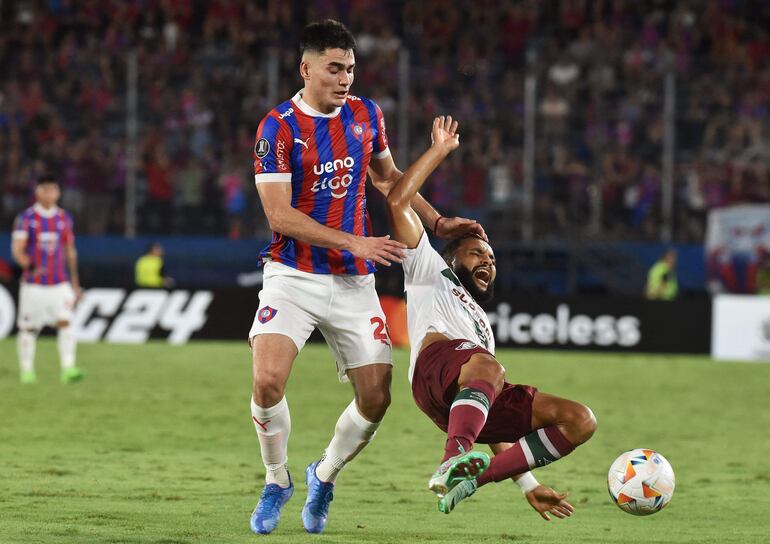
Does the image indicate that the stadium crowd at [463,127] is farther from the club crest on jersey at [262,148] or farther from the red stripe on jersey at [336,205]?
the club crest on jersey at [262,148]

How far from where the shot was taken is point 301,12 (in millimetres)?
25156

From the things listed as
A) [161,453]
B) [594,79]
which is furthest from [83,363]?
[594,79]

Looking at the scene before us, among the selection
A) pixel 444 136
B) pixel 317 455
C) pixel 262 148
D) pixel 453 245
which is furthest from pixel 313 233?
pixel 317 455

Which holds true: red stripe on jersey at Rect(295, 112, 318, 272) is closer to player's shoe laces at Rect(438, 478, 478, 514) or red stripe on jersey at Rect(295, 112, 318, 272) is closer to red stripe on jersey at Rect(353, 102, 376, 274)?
red stripe on jersey at Rect(353, 102, 376, 274)

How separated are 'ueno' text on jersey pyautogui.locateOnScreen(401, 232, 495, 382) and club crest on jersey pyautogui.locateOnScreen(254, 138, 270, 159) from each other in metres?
0.85

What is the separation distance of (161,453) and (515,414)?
406 centimetres

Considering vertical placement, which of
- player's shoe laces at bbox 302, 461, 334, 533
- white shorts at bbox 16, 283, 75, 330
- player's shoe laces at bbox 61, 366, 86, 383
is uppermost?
player's shoe laces at bbox 302, 461, 334, 533

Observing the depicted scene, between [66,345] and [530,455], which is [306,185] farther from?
[66,345]

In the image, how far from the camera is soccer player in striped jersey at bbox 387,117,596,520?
18.5ft

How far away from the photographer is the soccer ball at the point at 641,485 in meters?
6.16

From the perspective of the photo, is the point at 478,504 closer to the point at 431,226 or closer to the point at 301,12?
the point at 431,226

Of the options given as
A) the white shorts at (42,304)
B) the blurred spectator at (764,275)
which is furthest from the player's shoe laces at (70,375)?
the blurred spectator at (764,275)

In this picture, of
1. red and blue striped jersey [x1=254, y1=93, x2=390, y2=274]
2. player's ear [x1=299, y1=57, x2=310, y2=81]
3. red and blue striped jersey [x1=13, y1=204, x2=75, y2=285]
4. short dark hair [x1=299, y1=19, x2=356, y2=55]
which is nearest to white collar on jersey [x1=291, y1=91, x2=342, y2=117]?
red and blue striped jersey [x1=254, y1=93, x2=390, y2=274]

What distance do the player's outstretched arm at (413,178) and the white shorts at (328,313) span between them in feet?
1.17
